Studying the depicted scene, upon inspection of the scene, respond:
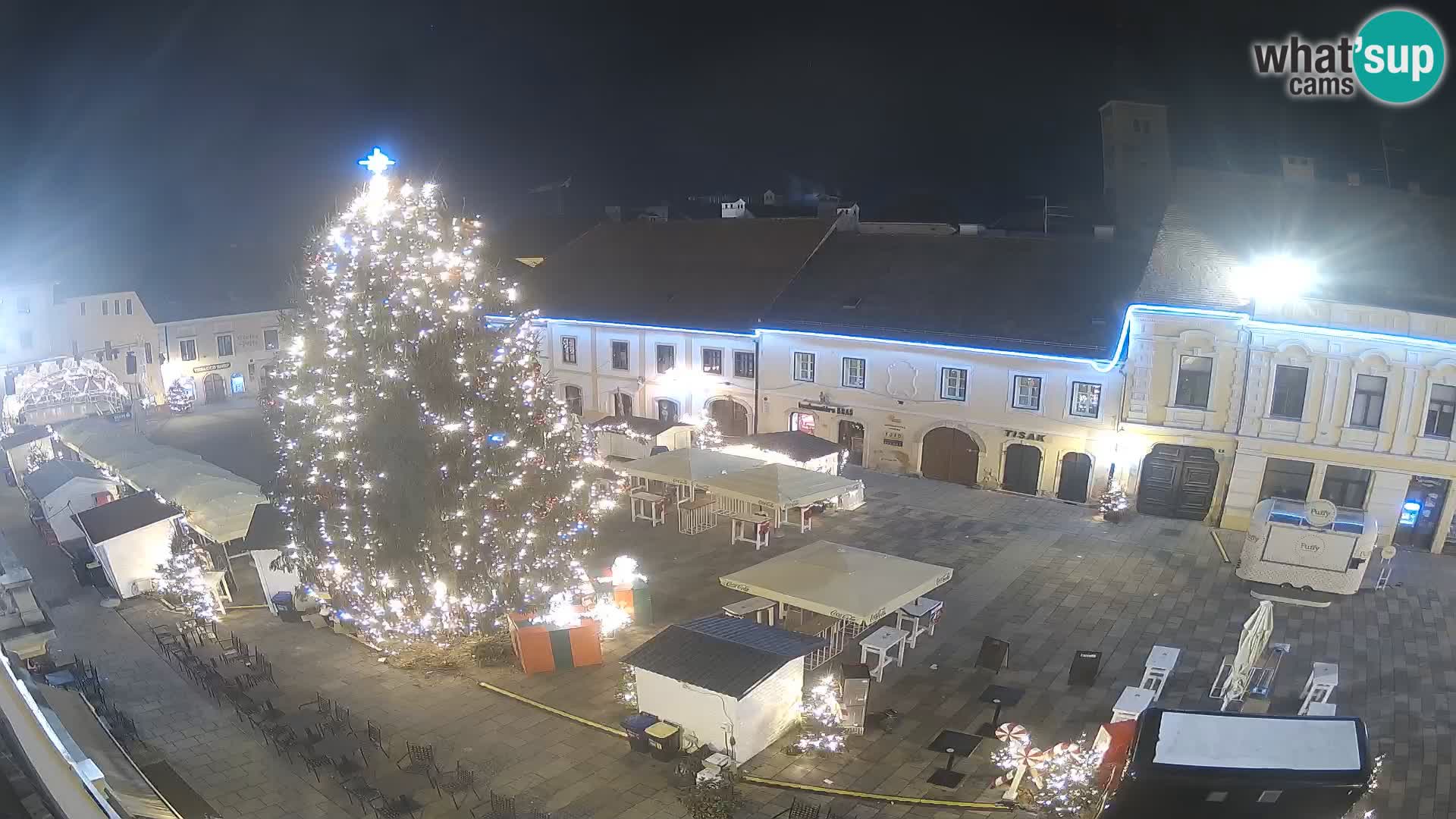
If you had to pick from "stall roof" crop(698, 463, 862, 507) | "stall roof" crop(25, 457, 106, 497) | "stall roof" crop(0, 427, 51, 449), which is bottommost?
"stall roof" crop(0, 427, 51, 449)

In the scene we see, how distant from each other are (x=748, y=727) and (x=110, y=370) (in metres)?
44.2

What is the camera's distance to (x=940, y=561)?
22297mm

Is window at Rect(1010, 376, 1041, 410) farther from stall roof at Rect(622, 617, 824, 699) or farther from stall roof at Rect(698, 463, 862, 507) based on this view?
stall roof at Rect(622, 617, 824, 699)

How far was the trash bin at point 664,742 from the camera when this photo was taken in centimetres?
1379

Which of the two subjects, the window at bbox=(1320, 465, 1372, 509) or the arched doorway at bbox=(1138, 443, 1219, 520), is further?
the arched doorway at bbox=(1138, 443, 1219, 520)

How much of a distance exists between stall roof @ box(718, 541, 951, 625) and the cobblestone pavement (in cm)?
169

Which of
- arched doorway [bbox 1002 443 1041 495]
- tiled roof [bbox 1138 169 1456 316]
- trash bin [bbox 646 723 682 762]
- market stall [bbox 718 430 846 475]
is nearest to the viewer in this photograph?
trash bin [bbox 646 723 682 762]

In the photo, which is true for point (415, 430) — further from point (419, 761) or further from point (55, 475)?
point (55, 475)

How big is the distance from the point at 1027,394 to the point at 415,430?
63.3 feet

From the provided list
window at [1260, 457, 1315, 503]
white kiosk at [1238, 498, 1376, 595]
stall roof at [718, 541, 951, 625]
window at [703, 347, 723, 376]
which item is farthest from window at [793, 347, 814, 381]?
white kiosk at [1238, 498, 1376, 595]

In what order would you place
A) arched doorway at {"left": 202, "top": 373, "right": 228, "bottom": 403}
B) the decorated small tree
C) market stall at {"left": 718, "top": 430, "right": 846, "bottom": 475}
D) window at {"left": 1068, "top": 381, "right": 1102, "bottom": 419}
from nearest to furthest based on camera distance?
the decorated small tree < window at {"left": 1068, "top": 381, "right": 1102, "bottom": 419} < market stall at {"left": 718, "top": 430, "right": 846, "bottom": 475} < arched doorway at {"left": 202, "top": 373, "right": 228, "bottom": 403}

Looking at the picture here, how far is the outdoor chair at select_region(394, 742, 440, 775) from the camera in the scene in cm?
1372

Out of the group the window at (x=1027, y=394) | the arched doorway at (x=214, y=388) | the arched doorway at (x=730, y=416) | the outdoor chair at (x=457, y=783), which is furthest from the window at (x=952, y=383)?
the arched doorway at (x=214, y=388)

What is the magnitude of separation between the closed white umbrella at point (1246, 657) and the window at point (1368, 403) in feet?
33.9
